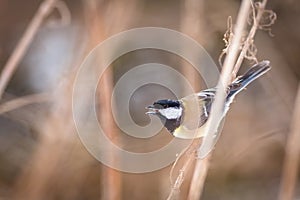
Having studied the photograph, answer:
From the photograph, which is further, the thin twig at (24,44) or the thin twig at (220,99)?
Result: the thin twig at (24,44)

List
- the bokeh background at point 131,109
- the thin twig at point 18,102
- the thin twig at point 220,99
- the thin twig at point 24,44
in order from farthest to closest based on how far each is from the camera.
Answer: the bokeh background at point 131,109
the thin twig at point 18,102
the thin twig at point 24,44
the thin twig at point 220,99

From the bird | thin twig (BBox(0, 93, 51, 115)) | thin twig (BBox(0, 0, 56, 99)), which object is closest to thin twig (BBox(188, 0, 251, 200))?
the bird

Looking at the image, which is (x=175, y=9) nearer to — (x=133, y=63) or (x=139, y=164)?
(x=133, y=63)

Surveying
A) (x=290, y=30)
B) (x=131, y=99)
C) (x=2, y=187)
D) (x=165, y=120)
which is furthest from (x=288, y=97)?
(x=165, y=120)

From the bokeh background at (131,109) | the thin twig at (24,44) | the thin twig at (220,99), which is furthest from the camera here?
the bokeh background at (131,109)

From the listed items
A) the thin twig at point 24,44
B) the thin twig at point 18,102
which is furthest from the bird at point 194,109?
the thin twig at point 18,102

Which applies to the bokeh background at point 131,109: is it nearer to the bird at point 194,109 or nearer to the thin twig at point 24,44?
the thin twig at point 24,44

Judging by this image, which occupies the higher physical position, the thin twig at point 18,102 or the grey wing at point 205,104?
the thin twig at point 18,102

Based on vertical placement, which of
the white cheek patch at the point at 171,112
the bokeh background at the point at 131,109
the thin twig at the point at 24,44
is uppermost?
the bokeh background at the point at 131,109

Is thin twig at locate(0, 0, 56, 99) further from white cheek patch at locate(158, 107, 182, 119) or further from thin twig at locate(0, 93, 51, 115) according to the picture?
white cheek patch at locate(158, 107, 182, 119)
